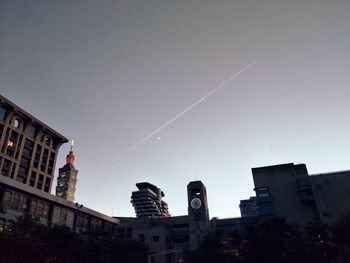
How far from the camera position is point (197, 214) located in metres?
99.9

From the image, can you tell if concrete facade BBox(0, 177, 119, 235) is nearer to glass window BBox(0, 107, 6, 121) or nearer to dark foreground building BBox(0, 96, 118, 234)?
dark foreground building BBox(0, 96, 118, 234)

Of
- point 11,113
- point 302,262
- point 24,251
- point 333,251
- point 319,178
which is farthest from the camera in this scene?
point 319,178

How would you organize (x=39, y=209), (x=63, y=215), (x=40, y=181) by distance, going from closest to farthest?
1. (x=39, y=209)
2. (x=63, y=215)
3. (x=40, y=181)

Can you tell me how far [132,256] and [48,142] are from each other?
59.9m

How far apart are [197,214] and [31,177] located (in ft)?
180

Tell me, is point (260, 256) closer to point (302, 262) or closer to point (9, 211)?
point (302, 262)

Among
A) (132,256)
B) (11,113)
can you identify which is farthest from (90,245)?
(11,113)

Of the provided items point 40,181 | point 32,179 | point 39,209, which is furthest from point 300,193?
point 32,179

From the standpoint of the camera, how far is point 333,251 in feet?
172

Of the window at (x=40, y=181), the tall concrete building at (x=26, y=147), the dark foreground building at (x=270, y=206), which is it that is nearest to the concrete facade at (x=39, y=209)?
the dark foreground building at (x=270, y=206)

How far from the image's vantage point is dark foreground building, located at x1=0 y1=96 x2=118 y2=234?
182 feet

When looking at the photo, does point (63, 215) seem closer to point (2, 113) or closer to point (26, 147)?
point (26, 147)

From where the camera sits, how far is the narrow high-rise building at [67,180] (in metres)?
184

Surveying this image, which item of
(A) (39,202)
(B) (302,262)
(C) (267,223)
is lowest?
(B) (302,262)
